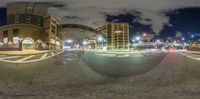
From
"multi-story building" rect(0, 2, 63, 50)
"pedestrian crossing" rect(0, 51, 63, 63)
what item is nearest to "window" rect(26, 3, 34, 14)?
"multi-story building" rect(0, 2, 63, 50)

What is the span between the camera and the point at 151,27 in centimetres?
503

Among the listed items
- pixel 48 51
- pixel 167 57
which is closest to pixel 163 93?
pixel 167 57

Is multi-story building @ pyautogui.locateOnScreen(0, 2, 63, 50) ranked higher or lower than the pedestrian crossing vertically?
higher

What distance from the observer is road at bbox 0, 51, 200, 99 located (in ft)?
15.2

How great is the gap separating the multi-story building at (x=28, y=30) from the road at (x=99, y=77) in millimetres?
470

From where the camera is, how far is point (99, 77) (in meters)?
4.92

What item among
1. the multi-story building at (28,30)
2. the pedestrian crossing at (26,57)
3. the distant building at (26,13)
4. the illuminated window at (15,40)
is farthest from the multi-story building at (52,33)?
the illuminated window at (15,40)

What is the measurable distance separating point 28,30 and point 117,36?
1.60 metres

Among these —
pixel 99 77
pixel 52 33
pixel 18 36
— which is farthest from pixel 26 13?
pixel 99 77

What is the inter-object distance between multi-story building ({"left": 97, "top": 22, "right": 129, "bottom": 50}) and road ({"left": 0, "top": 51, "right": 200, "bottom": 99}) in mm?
326

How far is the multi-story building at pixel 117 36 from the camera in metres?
4.57

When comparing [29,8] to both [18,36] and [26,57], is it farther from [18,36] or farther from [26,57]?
[26,57]

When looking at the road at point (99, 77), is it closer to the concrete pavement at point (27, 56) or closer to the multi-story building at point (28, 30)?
the concrete pavement at point (27, 56)

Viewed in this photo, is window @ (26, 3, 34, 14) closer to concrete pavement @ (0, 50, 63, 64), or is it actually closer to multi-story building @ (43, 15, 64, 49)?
multi-story building @ (43, 15, 64, 49)
